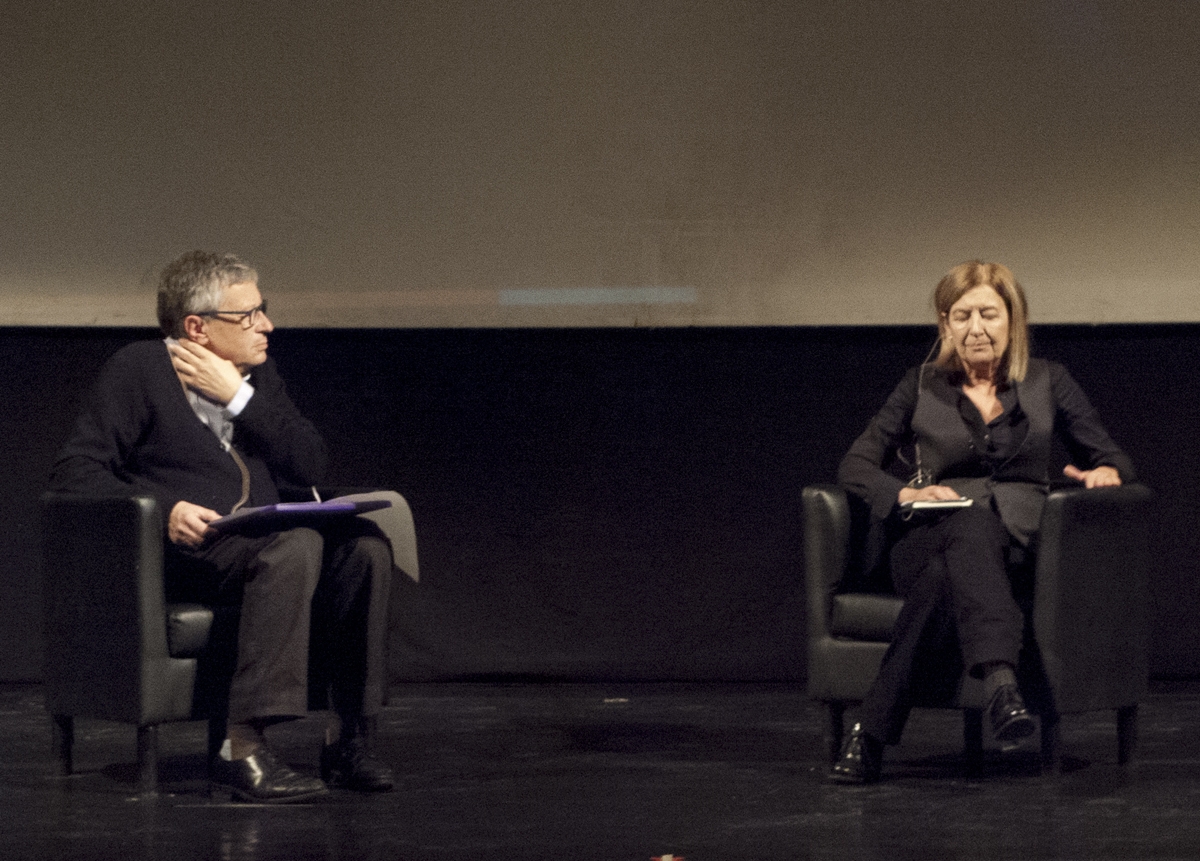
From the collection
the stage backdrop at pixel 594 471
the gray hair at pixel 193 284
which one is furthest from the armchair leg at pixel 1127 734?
the gray hair at pixel 193 284

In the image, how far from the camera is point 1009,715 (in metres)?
3.08

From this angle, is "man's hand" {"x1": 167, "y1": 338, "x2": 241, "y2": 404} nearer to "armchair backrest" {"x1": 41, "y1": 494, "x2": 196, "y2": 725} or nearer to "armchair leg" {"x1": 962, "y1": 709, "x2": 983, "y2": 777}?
"armchair backrest" {"x1": 41, "y1": 494, "x2": 196, "y2": 725}

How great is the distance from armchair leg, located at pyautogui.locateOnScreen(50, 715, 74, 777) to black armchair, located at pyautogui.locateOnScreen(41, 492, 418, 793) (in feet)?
0.08

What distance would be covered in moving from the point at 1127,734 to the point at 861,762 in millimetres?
636

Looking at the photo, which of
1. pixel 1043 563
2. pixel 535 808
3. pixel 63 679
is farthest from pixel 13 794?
pixel 1043 563

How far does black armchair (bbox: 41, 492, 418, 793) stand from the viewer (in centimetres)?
320

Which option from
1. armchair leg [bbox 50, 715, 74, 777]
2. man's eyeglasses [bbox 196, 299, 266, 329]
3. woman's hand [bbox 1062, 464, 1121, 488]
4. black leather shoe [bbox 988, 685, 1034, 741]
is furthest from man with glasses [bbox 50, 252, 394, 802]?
woman's hand [bbox 1062, 464, 1121, 488]

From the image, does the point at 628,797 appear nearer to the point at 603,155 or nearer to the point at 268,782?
the point at 268,782

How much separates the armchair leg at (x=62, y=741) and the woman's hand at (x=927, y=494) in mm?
1814

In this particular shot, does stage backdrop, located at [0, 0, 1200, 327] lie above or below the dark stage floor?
above

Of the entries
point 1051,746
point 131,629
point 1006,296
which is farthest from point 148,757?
point 1006,296

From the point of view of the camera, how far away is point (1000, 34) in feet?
14.9

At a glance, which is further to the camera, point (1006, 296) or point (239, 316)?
point (1006, 296)

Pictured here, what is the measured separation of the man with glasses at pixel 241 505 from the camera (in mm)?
3129
